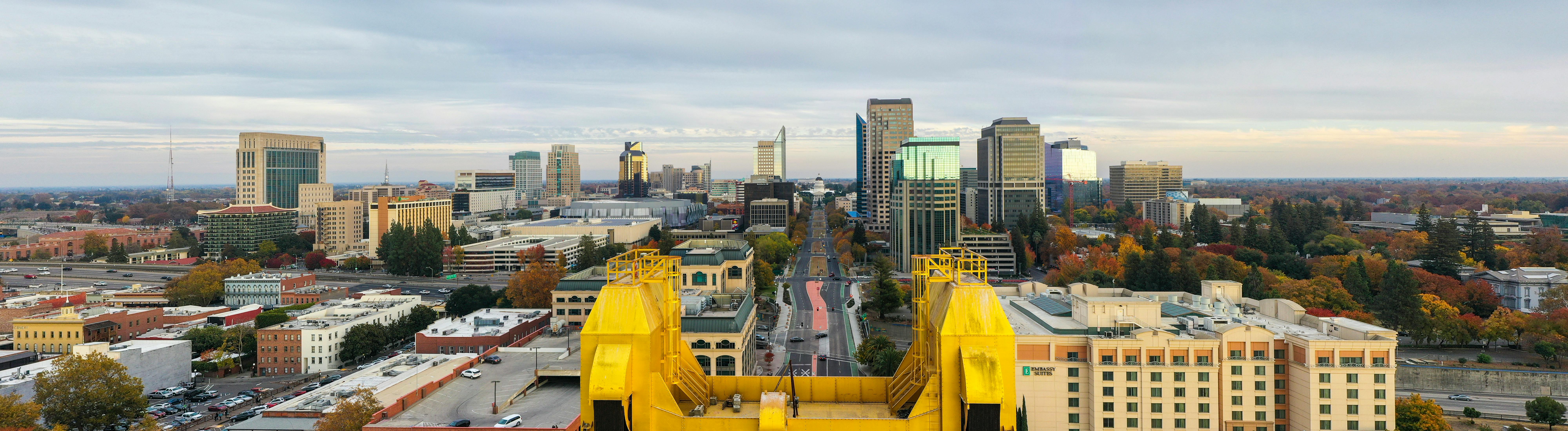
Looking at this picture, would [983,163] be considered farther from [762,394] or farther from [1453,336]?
[762,394]

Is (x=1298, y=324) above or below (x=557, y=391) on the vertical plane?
above

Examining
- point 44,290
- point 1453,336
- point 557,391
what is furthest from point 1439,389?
point 44,290

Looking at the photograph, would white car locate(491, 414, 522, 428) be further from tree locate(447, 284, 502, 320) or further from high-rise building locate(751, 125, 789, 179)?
high-rise building locate(751, 125, 789, 179)

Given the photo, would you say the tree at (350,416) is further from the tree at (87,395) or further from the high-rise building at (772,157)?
the high-rise building at (772,157)

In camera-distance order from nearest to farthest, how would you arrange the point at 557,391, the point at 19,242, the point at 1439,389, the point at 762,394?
the point at 762,394, the point at 557,391, the point at 1439,389, the point at 19,242

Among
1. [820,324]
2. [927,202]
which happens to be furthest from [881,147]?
[820,324]

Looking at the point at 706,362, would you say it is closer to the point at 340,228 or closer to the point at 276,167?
the point at 340,228
